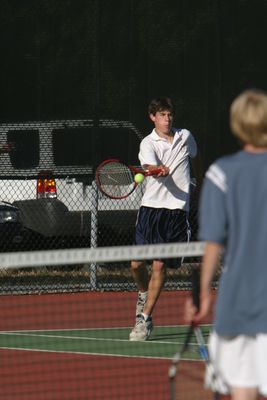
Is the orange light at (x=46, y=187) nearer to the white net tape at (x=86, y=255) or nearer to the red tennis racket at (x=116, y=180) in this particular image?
the red tennis racket at (x=116, y=180)

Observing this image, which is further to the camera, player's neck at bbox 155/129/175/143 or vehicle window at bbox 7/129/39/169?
vehicle window at bbox 7/129/39/169

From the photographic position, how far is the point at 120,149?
13.1m

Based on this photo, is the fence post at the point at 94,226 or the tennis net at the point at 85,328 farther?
the fence post at the point at 94,226

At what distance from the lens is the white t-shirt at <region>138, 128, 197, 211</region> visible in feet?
31.6

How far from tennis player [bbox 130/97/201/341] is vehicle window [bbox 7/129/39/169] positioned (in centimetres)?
345

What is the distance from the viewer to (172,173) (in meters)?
9.72

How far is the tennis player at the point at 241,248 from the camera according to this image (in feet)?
16.0

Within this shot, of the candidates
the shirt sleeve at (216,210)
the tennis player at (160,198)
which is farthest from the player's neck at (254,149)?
the tennis player at (160,198)

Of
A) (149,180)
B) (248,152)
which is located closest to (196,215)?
(149,180)

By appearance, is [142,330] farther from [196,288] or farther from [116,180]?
[196,288]

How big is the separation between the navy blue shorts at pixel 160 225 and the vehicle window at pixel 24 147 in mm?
3455

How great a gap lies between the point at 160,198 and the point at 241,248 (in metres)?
4.85

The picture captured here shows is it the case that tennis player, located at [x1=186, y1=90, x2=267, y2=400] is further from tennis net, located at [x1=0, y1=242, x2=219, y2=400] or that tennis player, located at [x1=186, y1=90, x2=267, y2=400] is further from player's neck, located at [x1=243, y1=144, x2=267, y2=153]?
tennis net, located at [x1=0, y1=242, x2=219, y2=400]

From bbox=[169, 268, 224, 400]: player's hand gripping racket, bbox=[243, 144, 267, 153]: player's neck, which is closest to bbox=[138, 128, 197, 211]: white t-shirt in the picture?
bbox=[169, 268, 224, 400]: player's hand gripping racket
